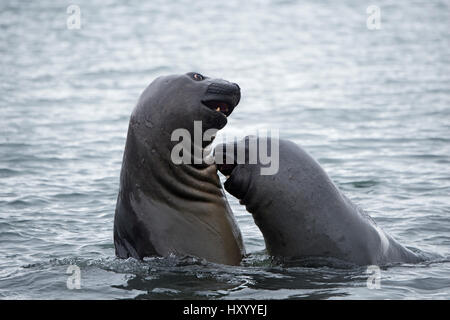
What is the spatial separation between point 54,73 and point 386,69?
8.81 meters

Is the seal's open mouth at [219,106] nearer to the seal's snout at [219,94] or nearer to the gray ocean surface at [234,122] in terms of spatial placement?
the seal's snout at [219,94]

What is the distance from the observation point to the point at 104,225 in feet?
36.3

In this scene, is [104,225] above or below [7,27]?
below

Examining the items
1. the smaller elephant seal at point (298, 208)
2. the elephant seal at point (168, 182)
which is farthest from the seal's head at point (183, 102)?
the smaller elephant seal at point (298, 208)

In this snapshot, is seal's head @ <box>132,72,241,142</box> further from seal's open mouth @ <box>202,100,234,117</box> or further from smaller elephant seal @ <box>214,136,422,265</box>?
smaller elephant seal @ <box>214,136,422,265</box>

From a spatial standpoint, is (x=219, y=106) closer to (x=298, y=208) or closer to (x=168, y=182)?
(x=168, y=182)

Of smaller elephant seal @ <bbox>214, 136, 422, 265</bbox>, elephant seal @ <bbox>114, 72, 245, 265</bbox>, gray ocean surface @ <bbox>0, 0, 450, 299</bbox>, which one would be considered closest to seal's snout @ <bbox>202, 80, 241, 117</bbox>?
elephant seal @ <bbox>114, 72, 245, 265</bbox>

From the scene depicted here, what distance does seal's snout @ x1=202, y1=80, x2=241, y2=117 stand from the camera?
8570 millimetres

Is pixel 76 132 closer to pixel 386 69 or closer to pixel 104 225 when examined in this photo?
pixel 104 225

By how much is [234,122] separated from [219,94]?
9738mm

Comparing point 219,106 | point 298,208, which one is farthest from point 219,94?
point 298,208

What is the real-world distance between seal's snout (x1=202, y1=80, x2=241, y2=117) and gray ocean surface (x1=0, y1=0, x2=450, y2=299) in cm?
151

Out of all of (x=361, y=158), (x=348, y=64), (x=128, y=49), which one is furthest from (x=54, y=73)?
(x=361, y=158)
